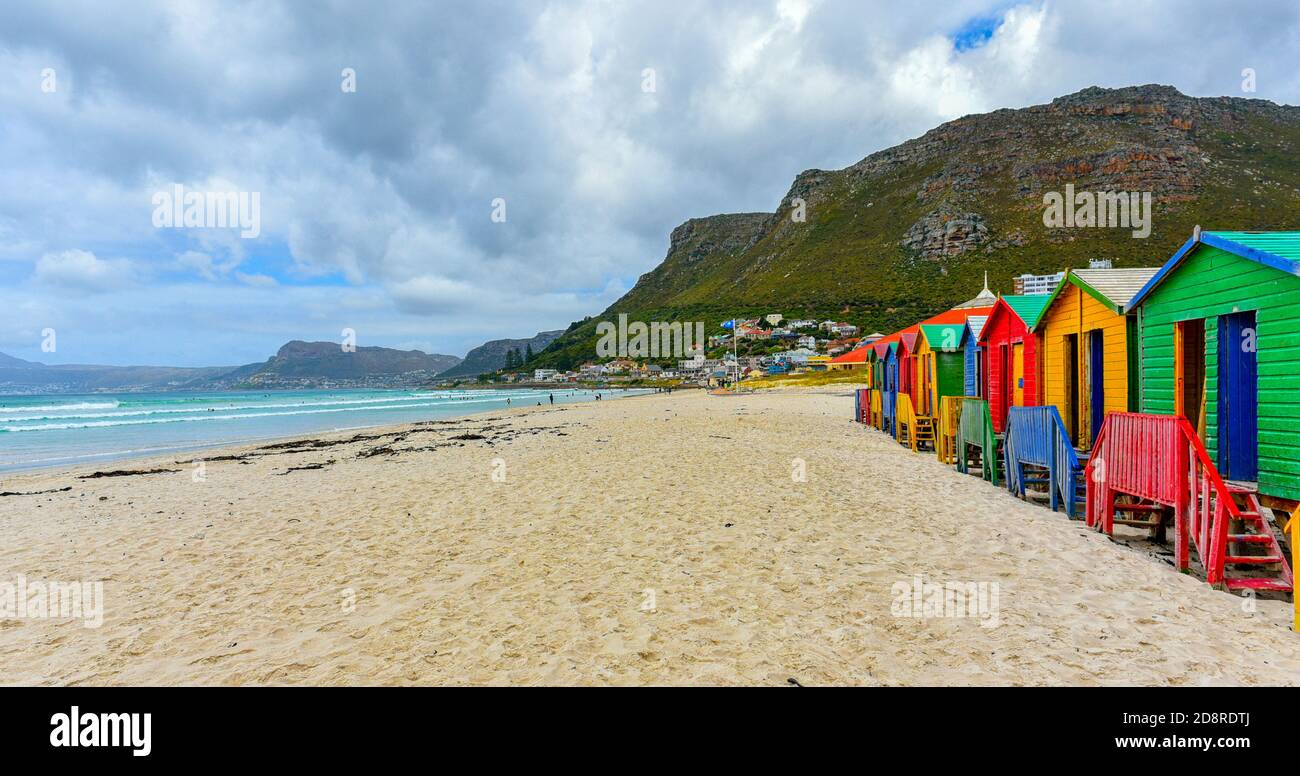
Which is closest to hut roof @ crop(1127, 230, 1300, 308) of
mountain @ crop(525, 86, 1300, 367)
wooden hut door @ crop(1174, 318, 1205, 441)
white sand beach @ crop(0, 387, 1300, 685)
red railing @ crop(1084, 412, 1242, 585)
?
wooden hut door @ crop(1174, 318, 1205, 441)

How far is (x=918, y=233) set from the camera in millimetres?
82438

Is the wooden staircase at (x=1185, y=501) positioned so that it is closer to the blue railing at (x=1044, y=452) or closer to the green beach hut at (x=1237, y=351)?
the green beach hut at (x=1237, y=351)

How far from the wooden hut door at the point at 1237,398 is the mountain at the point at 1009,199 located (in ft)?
225

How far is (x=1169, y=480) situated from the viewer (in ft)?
20.4

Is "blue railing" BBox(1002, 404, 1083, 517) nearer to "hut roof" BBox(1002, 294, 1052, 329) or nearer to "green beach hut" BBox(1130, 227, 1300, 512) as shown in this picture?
"green beach hut" BBox(1130, 227, 1300, 512)

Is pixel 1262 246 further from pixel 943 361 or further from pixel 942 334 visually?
pixel 943 361

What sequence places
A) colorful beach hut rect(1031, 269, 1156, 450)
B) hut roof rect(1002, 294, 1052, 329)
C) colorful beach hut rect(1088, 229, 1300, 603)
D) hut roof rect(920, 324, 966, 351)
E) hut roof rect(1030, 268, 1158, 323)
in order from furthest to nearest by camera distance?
1. hut roof rect(920, 324, 966, 351)
2. hut roof rect(1002, 294, 1052, 329)
3. hut roof rect(1030, 268, 1158, 323)
4. colorful beach hut rect(1031, 269, 1156, 450)
5. colorful beach hut rect(1088, 229, 1300, 603)

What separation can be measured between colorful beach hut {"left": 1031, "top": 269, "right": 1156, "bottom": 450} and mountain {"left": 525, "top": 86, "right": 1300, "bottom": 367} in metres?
64.0

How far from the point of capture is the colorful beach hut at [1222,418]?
5.62m

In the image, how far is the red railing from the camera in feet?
17.9

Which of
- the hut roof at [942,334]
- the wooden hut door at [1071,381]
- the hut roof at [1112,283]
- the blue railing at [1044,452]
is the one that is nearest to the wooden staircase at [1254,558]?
the blue railing at [1044,452]
